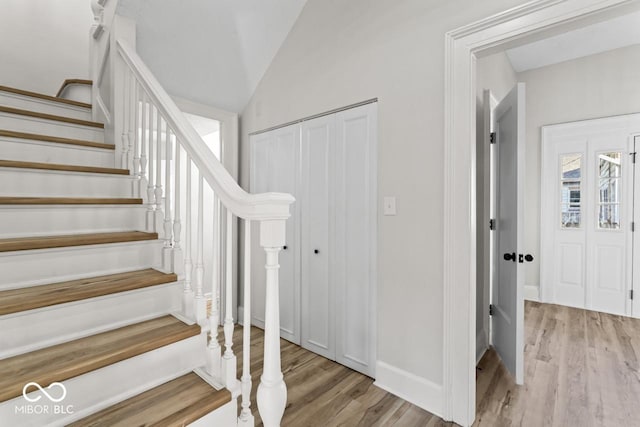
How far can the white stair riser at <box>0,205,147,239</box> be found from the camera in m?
1.40

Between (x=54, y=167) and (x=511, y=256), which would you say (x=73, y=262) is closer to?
(x=54, y=167)

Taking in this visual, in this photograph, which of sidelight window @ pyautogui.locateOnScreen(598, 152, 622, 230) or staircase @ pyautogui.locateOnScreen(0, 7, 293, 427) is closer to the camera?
staircase @ pyautogui.locateOnScreen(0, 7, 293, 427)

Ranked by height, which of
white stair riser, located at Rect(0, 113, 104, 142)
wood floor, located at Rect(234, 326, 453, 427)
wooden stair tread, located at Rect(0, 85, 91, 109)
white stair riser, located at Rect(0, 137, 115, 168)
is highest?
wooden stair tread, located at Rect(0, 85, 91, 109)

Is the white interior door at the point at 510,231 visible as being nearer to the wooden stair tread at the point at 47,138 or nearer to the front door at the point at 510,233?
the front door at the point at 510,233

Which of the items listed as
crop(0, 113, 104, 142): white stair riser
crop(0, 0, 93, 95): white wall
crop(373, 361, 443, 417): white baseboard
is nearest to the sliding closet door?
crop(373, 361, 443, 417): white baseboard

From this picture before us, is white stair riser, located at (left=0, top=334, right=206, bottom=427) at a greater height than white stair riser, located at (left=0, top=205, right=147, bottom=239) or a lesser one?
lesser

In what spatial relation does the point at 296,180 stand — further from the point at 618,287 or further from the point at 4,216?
the point at 618,287

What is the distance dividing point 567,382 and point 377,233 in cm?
161

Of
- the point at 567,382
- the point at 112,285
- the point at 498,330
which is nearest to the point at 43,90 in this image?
the point at 112,285

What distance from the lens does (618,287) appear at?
10.9 ft

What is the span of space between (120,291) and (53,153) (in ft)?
3.63

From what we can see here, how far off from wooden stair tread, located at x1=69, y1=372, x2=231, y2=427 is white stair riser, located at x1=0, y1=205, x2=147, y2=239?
0.91 metres

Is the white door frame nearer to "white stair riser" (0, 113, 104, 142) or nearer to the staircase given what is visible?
the staircase

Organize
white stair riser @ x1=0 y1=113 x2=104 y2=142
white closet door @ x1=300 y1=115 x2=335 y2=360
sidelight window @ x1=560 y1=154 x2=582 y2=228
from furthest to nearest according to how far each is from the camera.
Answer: sidelight window @ x1=560 y1=154 x2=582 y2=228
white closet door @ x1=300 y1=115 x2=335 y2=360
white stair riser @ x1=0 y1=113 x2=104 y2=142
